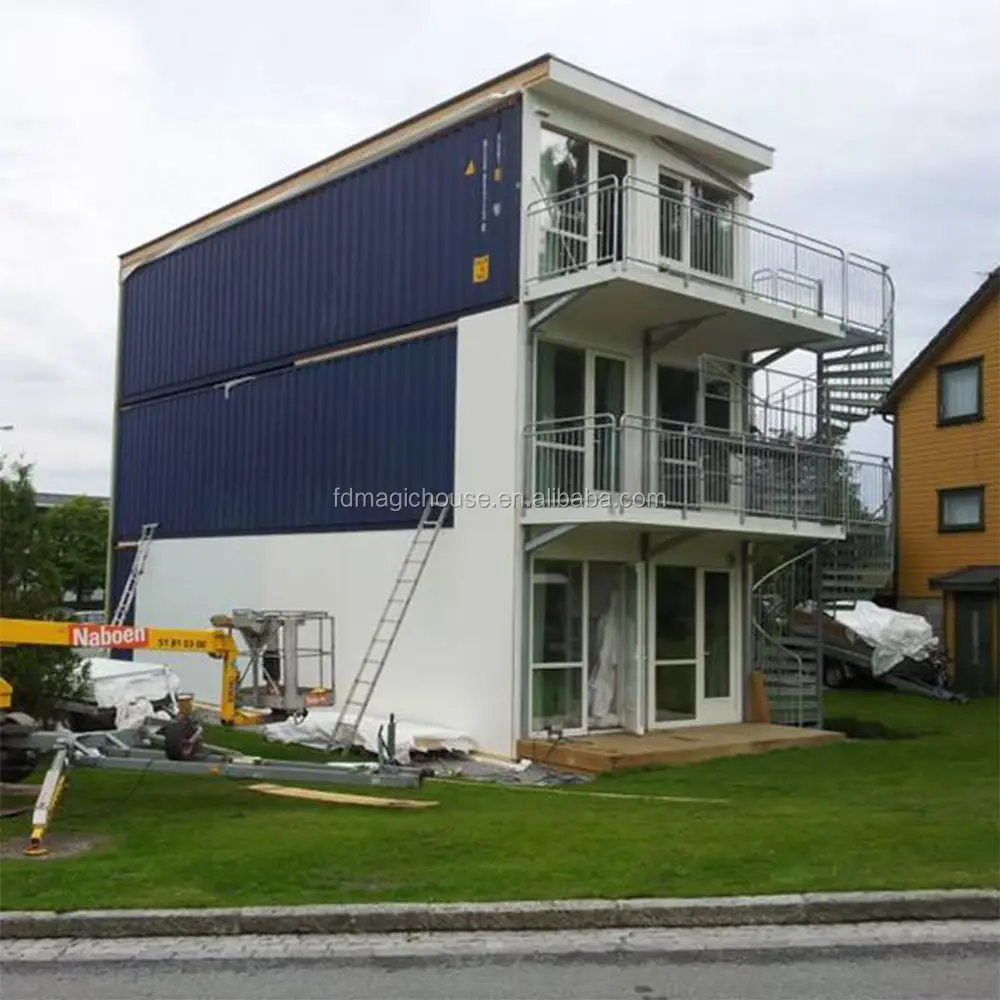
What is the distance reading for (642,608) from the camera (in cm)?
1581

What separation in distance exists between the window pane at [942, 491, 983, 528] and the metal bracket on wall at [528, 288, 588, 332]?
56.6 ft

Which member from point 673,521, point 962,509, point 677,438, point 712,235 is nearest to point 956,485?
point 962,509

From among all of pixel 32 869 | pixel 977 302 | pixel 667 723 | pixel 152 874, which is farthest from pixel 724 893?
pixel 977 302

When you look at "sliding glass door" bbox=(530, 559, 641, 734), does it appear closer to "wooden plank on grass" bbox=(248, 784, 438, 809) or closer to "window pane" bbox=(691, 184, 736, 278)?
"wooden plank on grass" bbox=(248, 784, 438, 809)

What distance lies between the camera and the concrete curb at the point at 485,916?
20.6 ft

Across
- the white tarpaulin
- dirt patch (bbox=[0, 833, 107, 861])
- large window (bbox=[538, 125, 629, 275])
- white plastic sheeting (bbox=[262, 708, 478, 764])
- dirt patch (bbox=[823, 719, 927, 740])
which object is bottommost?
dirt patch (bbox=[823, 719, 927, 740])

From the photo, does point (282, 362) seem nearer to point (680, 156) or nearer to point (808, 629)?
point (680, 156)

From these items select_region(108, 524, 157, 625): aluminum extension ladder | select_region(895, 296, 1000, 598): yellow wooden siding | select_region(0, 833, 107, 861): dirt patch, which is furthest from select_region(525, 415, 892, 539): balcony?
select_region(895, 296, 1000, 598): yellow wooden siding

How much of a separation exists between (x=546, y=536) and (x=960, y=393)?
1816 cm

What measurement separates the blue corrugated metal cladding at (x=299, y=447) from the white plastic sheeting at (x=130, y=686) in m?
3.33

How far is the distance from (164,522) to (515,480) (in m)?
9.79

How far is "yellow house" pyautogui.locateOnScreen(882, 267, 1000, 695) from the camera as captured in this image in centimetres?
2661

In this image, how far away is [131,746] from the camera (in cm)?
953

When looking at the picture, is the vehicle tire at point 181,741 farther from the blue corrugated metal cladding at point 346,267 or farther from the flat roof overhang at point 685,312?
the blue corrugated metal cladding at point 346,267
